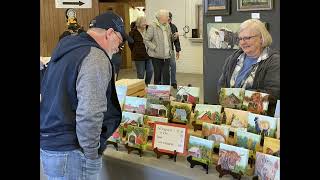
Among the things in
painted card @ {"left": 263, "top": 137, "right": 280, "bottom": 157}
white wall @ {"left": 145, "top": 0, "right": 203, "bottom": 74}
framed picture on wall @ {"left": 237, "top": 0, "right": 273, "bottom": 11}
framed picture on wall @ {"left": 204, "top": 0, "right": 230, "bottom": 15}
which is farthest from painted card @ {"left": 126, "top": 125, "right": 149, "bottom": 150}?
white wall @ {"left": 145, "top": 0, "right": 203, "bottom": 74}

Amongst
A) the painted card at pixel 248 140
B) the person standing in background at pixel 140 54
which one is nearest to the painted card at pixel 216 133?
the painted card at pixel 248 140

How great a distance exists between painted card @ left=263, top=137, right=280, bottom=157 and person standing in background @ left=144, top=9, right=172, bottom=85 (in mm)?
5309

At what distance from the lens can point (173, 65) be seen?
7645 millimetres

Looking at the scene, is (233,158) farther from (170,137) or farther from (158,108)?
(158,108)

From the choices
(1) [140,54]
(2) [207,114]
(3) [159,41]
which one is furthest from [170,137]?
(1) [140,54]

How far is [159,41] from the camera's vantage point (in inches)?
275

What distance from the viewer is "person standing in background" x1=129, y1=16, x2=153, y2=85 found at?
7.50 m

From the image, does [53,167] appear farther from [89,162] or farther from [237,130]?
[237,130]

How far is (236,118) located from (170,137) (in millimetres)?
372

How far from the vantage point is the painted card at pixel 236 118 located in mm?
2030

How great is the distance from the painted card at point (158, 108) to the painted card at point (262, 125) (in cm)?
54

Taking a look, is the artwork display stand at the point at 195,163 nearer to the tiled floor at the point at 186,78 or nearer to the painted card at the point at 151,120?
the painted card at the point at 151,120
